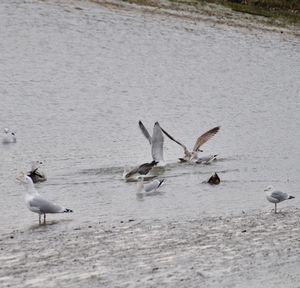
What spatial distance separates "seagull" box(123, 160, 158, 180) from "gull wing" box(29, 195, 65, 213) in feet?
10.5

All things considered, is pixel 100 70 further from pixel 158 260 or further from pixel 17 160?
pixel 158 260

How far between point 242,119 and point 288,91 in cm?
368

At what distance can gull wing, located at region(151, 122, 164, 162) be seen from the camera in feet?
51.6

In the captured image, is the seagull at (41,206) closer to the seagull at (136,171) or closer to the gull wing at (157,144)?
the seagull at (136,171)

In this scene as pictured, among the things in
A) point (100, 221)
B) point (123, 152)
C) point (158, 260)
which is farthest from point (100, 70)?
point (158, 260)

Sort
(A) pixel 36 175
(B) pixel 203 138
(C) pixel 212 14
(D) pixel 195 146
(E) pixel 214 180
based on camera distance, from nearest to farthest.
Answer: (A) pixel 36 175
(E) pixel 214 180
(D) pixel 195 146
(B) pixel 203 138
(C) pixel 212 14

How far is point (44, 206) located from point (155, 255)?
2.18 m

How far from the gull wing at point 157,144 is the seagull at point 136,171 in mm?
940

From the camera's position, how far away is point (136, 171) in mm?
14211

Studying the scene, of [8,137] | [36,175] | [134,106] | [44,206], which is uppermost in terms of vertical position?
[44,206]

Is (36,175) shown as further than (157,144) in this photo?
No

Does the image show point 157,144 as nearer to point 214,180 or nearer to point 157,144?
point 157,144

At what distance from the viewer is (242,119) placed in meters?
19.8

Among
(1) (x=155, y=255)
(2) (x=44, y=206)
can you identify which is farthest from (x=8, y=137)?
(1) (x=155, y=255)
